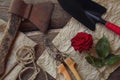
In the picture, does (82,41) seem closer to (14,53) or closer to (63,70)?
(63,70)

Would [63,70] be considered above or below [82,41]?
below

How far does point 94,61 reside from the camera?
113 centimetres

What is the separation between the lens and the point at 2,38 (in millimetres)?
1167

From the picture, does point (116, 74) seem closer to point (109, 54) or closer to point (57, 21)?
point (109, 54)

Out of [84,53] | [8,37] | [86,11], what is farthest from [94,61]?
[8,37]

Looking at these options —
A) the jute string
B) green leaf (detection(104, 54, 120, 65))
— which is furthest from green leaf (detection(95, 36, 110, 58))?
the jute string

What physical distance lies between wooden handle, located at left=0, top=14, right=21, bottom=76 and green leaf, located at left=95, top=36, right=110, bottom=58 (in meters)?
0.25

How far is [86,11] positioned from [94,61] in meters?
0.16

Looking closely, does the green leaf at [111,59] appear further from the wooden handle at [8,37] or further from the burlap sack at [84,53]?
the wooden handle at [8,37]

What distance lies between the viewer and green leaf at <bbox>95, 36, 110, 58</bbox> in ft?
3.71

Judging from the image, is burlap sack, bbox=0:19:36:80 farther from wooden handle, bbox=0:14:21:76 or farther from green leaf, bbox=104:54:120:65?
green leaf, bbox=104:54:120:65

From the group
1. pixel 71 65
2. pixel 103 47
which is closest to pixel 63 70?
pixel 71 65

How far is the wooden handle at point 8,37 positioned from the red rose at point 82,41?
19cm

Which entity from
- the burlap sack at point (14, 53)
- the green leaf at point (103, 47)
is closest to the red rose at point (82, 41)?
the green leaf at point (103, 47)
